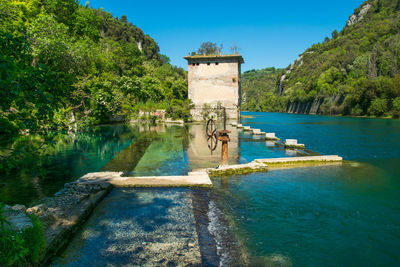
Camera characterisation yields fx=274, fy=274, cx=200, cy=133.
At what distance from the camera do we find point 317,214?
21.0ft

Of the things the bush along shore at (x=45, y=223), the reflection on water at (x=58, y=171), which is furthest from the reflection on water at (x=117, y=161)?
the bush along shore at (x=45, y=223)

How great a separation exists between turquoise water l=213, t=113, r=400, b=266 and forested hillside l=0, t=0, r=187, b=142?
404 centimetres

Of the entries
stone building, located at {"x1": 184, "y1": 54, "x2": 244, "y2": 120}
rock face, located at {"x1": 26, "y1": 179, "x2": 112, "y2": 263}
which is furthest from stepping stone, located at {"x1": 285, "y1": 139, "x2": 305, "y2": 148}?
stone building, located at {"x1": 184, "y1": 54, "x2": 244, "y2": 120}

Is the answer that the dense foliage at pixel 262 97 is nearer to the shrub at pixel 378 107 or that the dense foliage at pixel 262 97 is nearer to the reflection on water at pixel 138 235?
the shrub at pixel 378 107

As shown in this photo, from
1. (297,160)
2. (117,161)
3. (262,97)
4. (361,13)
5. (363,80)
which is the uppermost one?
(361,13)

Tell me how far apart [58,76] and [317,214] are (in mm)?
6078

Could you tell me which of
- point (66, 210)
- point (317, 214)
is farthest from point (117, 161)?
point (317, 214)

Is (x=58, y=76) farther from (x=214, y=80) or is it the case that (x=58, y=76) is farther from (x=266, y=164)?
(x=214, y=80)

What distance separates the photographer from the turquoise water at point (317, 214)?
4777 mm

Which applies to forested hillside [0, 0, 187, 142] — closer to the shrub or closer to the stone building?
the stone building

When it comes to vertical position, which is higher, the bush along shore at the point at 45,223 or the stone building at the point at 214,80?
the stone building at the point at 214,80

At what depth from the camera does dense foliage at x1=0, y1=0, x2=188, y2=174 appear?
332 centimetres

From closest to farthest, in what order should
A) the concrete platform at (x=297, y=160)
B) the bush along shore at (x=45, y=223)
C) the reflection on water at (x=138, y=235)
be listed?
the bush along shore at (x=45, y=223) < the reflection on water at (x=138, y=235) < the concrete platform at (x=297, y=160)

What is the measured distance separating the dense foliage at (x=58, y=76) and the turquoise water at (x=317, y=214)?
400cm
